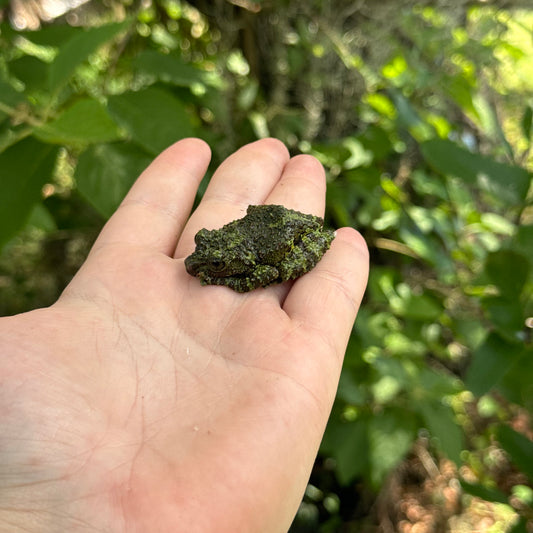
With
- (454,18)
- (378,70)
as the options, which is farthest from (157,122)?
(454,18)

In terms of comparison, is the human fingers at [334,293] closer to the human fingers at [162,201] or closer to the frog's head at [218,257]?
the frog's head at [218,257]

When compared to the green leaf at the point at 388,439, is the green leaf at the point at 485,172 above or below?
above

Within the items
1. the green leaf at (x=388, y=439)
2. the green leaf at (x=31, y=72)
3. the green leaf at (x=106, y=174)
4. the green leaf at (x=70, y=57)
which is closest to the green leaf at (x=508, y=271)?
the green leaf at (x=388, y=439)

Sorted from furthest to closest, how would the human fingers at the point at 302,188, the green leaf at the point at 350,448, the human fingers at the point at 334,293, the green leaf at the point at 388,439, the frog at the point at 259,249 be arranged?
1. the green leaf at the point at 350,448
2. the green leaf at the point at 388,439
3. the human fingers at the point at 302,188
4. the frog at the point at 259,249
5. the human fingers at the point at 334,293

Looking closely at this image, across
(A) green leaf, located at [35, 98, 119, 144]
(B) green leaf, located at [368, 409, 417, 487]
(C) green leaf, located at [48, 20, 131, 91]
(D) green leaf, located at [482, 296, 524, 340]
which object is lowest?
(B) green leaf, located at [368, 409, 417, 487]

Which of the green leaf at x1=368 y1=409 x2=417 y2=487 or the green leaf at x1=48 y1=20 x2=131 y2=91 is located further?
the green leaf at x1=368 y1=409 x2=417 y2=487

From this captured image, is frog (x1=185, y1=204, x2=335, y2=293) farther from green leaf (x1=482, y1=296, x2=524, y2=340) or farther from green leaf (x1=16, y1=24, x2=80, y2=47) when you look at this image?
green leaf (x1=16, y1=24, x2=80, y2=47)

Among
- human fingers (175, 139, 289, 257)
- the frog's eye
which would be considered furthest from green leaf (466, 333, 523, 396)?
human fingers (175, 139, 289, 257)
